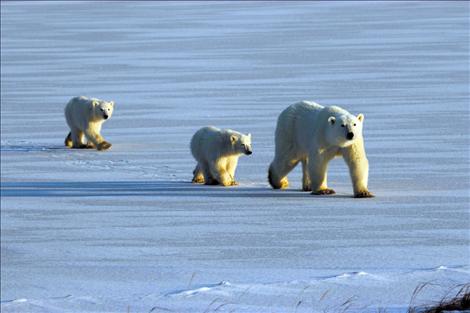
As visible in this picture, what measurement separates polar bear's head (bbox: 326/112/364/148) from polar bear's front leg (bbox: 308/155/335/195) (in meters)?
0.20

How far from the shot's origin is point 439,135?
10.4 metres

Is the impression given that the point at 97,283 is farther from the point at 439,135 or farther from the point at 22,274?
the point at 439,135

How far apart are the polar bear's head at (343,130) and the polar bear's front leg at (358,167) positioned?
6 centimetres

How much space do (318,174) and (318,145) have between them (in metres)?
0.18

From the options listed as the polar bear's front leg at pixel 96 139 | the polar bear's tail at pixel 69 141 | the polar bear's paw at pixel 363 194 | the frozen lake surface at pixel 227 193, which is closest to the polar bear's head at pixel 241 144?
the frozen lake surface at pixel 227 193

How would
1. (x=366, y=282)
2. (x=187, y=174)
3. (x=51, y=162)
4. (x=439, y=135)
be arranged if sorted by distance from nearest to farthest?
(x=366, y=282) → (x=187, y=174) → (x=51, y=162) → (x=439, y=135)

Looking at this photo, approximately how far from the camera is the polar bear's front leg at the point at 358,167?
24.7 feet

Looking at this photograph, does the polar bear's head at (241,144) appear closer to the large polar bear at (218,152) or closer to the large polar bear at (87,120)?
the large polar bear at (218,152)

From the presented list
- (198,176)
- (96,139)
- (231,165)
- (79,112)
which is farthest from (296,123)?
(79,112)

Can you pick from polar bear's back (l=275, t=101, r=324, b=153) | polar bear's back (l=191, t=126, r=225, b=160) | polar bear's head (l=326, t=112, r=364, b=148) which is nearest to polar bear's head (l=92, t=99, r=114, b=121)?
polar bear's back (l=191, t=126, r=225, b=160)

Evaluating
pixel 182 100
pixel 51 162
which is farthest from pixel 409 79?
pixel 51 162

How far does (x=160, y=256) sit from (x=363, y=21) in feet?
70.5

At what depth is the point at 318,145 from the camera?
7656mm

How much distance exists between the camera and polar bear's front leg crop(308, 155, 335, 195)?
7684 mm
